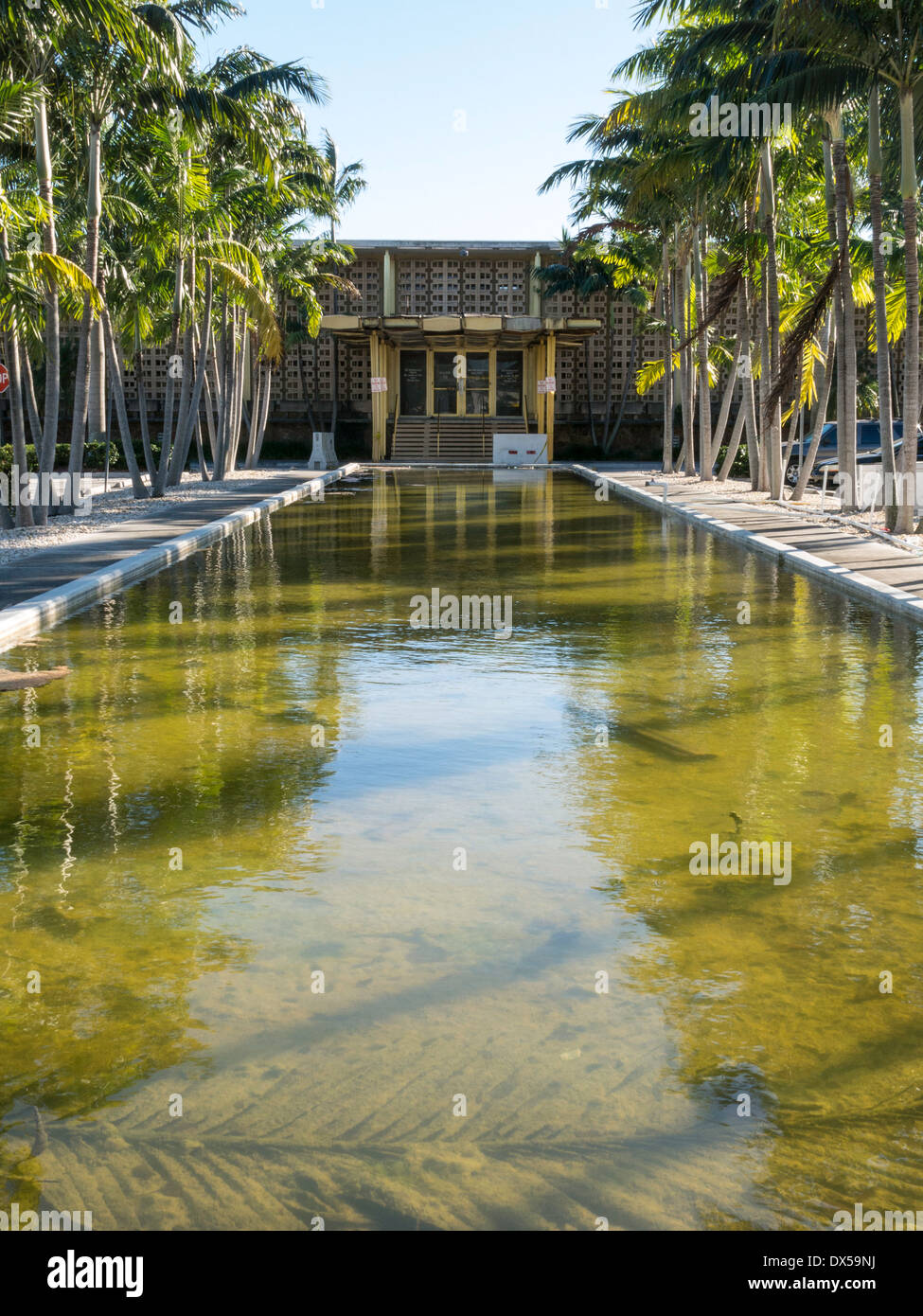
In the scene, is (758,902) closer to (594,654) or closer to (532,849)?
(532,849)

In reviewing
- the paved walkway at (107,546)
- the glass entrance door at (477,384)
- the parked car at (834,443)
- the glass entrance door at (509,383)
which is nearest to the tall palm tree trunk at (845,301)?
the paved walkway at (107,546)

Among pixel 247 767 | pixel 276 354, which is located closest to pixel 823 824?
pixel 247 767

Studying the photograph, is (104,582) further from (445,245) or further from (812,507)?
(445,245)

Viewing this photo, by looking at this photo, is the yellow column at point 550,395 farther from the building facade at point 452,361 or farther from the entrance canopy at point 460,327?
the building facade at point 452,361

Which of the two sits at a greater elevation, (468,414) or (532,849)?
(468,414)

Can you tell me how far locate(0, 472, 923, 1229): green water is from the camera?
364cm

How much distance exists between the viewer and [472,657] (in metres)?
10.9

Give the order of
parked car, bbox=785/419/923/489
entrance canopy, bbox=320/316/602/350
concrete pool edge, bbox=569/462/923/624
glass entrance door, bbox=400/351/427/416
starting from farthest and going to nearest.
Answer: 1. glass entrance door, bbox=400/351/427/416
2. entrance canopy, bbox=320/316/602/350
3. parked car, bbox=785/419/923/489
4. concrete pool edge, bbox=569/462/923/624

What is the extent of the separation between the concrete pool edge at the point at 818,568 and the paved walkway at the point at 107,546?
7.76m

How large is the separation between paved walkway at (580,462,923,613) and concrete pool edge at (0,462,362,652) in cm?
764

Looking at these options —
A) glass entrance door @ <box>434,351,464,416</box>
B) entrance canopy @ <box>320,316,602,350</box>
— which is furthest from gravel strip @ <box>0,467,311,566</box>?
glass entrance door @ <box>434,351,464,416</box>

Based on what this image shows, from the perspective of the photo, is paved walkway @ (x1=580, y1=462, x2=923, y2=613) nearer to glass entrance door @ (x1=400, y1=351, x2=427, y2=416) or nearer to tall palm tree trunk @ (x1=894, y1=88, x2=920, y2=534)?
tall palm tree trunk @ (x1=894, y1=88, x2=920, y2=534)

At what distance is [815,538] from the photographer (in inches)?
754
